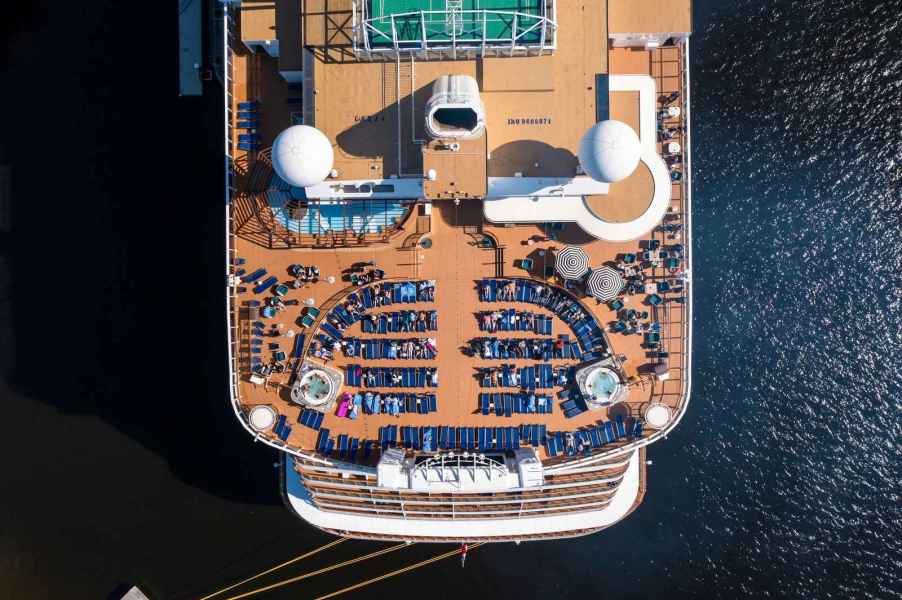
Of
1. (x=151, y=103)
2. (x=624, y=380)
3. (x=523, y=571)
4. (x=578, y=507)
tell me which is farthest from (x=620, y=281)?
(x=151, y=103)

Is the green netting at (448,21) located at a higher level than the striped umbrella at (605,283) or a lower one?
higher

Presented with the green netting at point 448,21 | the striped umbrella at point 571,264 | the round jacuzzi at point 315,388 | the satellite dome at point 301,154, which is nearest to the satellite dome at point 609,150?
the striped umbrella at point 571,264

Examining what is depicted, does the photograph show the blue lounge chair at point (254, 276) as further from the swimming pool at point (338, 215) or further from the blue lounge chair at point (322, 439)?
the blue lounge chair at point (322, 439)

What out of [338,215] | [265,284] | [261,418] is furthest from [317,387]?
[338,215]

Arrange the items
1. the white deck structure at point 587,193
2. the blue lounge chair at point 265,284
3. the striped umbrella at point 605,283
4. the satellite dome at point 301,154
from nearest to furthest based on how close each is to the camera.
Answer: the satellite dome at point 301,154
the white deck structure at point 587,193
the striped umbrella at point 605,283
the blue lounge chair at point 265,284

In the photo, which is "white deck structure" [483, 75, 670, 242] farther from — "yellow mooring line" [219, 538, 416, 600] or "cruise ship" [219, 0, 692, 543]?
"yellow mooring line" [219, 538, 416, 600]

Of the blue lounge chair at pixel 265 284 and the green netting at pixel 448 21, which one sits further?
the blue lounge chair at pixel 265 284

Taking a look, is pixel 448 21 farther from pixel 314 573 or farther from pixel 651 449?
pixel 314 573

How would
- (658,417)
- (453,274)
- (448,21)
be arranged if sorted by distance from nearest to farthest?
(448,21)
(658,417)
(453,274)
